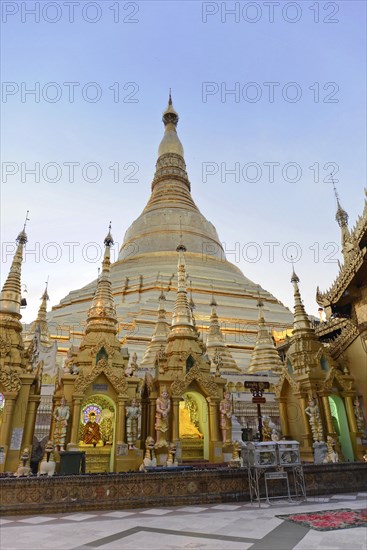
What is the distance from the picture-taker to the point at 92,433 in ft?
40.2

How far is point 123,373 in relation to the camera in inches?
495

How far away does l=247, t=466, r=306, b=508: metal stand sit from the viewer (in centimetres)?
805

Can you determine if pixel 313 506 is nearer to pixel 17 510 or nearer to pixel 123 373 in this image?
pixel 17 510

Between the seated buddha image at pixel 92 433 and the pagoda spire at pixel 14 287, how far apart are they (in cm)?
421

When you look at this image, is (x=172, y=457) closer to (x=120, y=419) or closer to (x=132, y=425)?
(x=132, y=425)

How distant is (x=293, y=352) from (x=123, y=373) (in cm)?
732

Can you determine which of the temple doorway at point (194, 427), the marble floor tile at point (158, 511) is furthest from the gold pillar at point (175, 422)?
the marble floor tile at point (158, 511)

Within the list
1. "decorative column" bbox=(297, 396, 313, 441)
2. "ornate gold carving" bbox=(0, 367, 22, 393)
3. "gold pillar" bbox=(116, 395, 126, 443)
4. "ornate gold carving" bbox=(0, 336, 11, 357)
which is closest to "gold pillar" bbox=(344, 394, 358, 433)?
"decorative column" bbox=(297, 396, 313, 441)

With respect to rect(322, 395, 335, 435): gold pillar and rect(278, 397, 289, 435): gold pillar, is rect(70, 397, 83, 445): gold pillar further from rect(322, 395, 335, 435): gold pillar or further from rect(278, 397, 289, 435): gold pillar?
rect(322, 395, 335, 435): gold pillar

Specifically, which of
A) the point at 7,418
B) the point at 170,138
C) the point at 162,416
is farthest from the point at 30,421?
the point at 170,138

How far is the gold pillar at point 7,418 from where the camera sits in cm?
1046

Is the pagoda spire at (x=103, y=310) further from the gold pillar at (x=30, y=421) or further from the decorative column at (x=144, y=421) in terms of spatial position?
the gold pillar at (x=30, y=421)

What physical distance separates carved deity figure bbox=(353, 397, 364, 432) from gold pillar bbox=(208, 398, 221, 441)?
5.47 meters

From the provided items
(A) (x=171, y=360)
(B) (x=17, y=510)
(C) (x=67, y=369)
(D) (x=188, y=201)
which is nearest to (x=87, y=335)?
(C) (x=67, y=369)
